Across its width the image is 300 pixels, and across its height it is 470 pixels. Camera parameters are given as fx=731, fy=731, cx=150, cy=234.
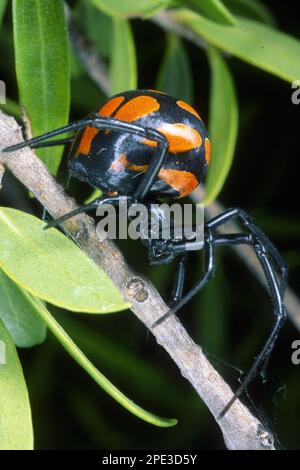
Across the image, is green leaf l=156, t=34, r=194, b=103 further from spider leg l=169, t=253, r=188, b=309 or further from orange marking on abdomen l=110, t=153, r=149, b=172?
spider leg l=169, t=253, r=188, b=309

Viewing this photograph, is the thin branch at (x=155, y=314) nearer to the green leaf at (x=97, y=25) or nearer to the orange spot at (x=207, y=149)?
the orange spot at (x=207, y=149)

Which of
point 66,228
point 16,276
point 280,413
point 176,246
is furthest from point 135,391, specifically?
point 16,276

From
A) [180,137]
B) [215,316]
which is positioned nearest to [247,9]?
[180,137]

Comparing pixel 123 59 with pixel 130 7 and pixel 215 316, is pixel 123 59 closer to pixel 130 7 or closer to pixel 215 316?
pixel 130 7

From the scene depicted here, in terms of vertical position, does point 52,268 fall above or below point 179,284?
above

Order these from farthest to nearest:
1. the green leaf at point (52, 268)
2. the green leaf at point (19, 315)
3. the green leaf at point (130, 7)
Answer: the green leaf at point (130, 7) → the green leaf at point (19, 315) → the green leaf at point (52, 268)

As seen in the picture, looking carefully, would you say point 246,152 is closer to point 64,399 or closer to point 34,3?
point 64,399

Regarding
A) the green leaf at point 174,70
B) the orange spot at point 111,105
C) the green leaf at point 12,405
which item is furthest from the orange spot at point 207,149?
the green leaf at point 12,405

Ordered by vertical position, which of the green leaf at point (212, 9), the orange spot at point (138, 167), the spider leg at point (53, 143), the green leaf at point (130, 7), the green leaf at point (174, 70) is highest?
the green leaf at point (212, 9)
